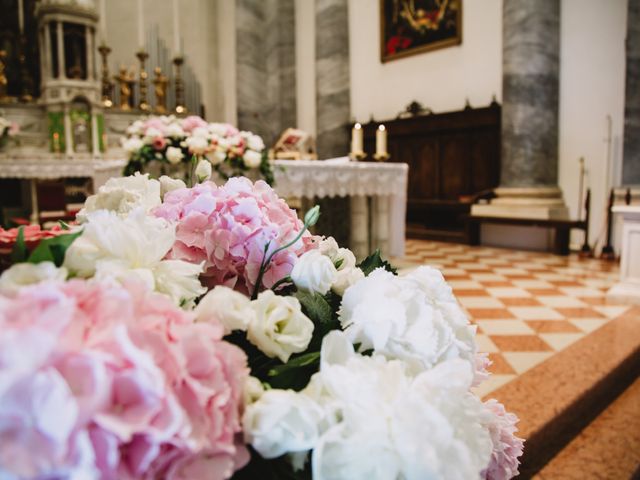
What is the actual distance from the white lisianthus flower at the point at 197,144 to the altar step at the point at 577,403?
2.26 metres

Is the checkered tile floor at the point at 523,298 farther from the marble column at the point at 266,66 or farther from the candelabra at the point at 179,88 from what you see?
the candelabra at the point at 179,88

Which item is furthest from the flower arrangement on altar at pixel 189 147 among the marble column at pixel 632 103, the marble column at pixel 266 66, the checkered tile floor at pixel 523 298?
the marble column at pixel 266 66

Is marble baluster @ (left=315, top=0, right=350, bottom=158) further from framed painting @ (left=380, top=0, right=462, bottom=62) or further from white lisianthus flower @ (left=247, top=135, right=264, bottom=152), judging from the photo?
white lisianthus flower @ (left=247, top=135, right=264, bottom=152)

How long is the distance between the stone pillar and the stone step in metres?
4.78

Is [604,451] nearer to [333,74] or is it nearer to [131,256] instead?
[131,256]

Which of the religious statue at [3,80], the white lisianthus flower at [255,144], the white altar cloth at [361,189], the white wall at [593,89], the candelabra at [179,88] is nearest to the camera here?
the white lisianthus flower at [255,144]

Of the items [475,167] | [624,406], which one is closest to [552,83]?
[475,167]

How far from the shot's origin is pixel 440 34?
8180mm

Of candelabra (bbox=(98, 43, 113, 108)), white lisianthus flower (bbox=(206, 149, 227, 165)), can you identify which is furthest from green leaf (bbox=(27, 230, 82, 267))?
candelabra (bbox=(98, 43, 113, 108))

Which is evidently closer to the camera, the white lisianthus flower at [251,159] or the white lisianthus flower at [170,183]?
the white lisianthus flower at [170,183]

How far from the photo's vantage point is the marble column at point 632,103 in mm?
5703

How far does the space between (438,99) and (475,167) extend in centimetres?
142

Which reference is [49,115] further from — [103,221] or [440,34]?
[103,221]

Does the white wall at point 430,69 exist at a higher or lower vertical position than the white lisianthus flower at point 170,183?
higher
